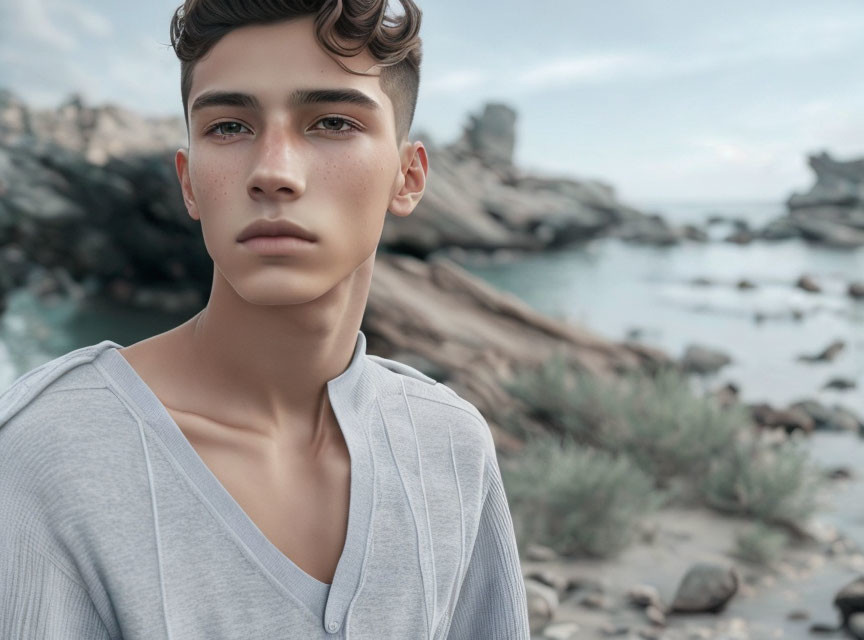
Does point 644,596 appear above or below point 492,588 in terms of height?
below

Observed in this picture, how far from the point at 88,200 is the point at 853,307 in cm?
1578

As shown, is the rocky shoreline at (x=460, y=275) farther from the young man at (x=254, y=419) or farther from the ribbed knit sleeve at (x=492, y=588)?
the young man at (x=254, y=419)

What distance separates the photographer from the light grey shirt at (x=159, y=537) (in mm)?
1222

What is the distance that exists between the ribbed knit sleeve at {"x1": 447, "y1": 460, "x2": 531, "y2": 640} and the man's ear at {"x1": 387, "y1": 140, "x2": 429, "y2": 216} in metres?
0.55

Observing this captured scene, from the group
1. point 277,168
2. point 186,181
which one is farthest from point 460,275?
point 277,168

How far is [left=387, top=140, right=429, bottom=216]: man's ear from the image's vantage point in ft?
4.96

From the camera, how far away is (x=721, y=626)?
166 inches

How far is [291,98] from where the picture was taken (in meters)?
1.27

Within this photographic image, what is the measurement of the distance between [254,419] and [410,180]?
1.74 ft

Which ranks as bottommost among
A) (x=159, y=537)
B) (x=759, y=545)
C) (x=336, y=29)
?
(x=759, y=545)

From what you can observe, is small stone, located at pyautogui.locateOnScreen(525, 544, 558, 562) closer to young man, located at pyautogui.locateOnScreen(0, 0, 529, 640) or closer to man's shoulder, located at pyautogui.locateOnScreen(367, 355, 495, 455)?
man's shoulder, located at pyautogui.locateOnScreen(367, 355, 495, 455)

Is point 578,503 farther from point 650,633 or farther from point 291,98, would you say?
point 291,98

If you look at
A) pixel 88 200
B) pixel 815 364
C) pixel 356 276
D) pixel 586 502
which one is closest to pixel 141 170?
pixel 88 200

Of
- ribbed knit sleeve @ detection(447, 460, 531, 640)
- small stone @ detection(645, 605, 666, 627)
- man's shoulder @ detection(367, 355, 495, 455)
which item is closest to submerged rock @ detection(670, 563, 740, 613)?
small stone @ detection(645, 605, 666, 627)
